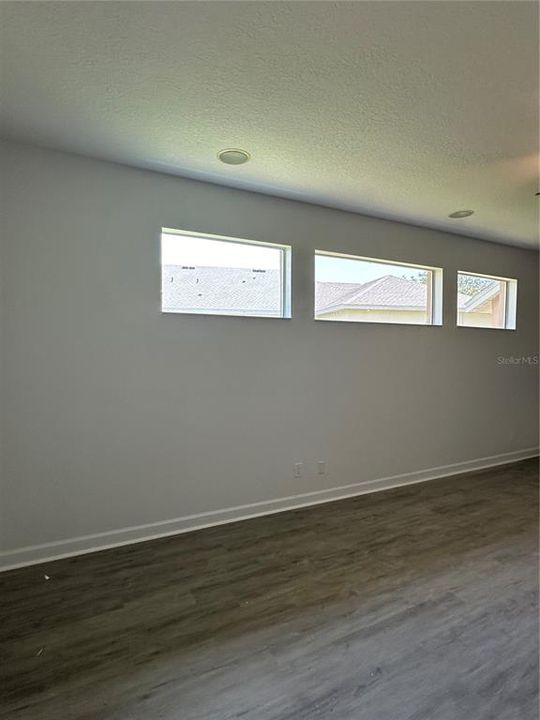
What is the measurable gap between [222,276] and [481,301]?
3251mm

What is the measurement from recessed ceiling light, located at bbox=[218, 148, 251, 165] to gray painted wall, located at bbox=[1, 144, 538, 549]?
40 cm

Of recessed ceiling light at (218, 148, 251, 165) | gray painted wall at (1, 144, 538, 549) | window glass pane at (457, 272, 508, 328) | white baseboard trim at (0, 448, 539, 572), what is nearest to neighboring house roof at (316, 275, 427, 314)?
gray painted wall at (1, 144, 538, 549)

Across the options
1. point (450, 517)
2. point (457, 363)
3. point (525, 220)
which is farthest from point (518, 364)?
point (450, 517)

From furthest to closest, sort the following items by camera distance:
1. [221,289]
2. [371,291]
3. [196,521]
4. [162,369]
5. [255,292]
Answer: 1. [371,291]
2. [255,292]
3. [221,289]
4. [196,521]
5. [162,369]

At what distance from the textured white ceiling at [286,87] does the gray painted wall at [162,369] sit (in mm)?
332

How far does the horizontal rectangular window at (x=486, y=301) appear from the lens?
4.09m

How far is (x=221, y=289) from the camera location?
9.36ft

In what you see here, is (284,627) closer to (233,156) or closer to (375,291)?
(233,156)

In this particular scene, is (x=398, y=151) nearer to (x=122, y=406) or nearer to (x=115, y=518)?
(x=122, y=406)

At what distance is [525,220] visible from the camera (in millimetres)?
3467

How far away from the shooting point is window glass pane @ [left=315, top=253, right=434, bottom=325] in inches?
129

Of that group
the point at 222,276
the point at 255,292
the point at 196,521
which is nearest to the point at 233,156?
the point at 222,276

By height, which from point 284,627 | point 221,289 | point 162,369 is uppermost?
point 221,289

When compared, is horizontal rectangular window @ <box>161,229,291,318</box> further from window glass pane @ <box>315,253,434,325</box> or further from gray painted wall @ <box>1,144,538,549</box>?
window glass pane @ <box>315,253,434,325</box>
